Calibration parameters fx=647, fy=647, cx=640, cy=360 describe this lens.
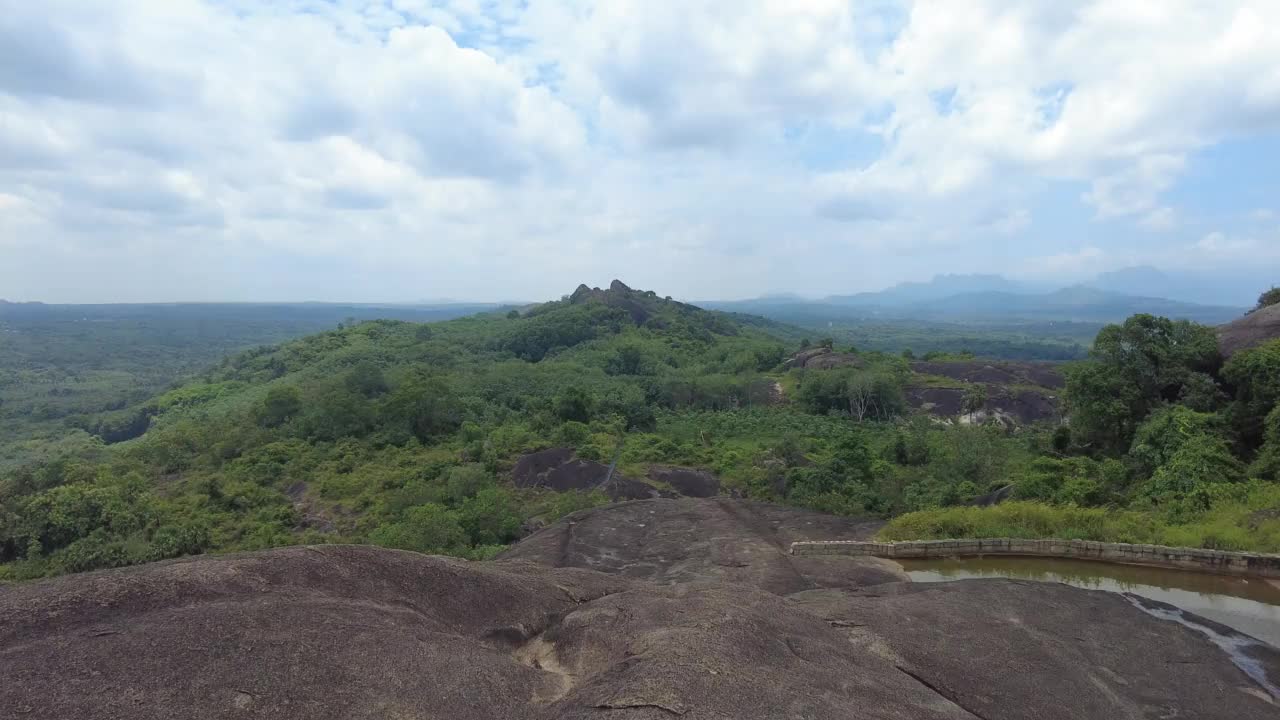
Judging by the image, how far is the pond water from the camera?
11156mm

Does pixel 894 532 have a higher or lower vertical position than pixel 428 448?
higher

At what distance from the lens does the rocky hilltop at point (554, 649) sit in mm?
5535

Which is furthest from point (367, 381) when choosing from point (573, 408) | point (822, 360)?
point (822, 360)

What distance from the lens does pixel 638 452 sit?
3812 centimetres

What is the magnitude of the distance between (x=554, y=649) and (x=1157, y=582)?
12.2m

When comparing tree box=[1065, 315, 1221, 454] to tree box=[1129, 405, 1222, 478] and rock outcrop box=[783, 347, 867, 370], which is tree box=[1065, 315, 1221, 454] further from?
rock outcrop box=[783, 347, 867, 370]

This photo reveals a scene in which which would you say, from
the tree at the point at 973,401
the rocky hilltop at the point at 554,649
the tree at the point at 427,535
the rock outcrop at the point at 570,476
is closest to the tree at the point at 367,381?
the rock outcrop at the point at 570,476

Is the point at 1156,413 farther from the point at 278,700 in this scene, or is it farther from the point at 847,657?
the point at 278,700

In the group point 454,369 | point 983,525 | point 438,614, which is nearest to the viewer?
point 438,614

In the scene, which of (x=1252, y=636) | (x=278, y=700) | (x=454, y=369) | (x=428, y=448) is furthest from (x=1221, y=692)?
(x=454, y=369)

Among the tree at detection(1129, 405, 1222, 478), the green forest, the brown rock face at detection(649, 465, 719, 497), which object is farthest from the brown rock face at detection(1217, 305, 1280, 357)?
the brown rock face at detection(649, 465, 719, 497)

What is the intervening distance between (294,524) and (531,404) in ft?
68.5

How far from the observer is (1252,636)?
1033 cm

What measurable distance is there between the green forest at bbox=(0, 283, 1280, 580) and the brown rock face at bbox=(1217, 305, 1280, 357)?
98 centimetres
